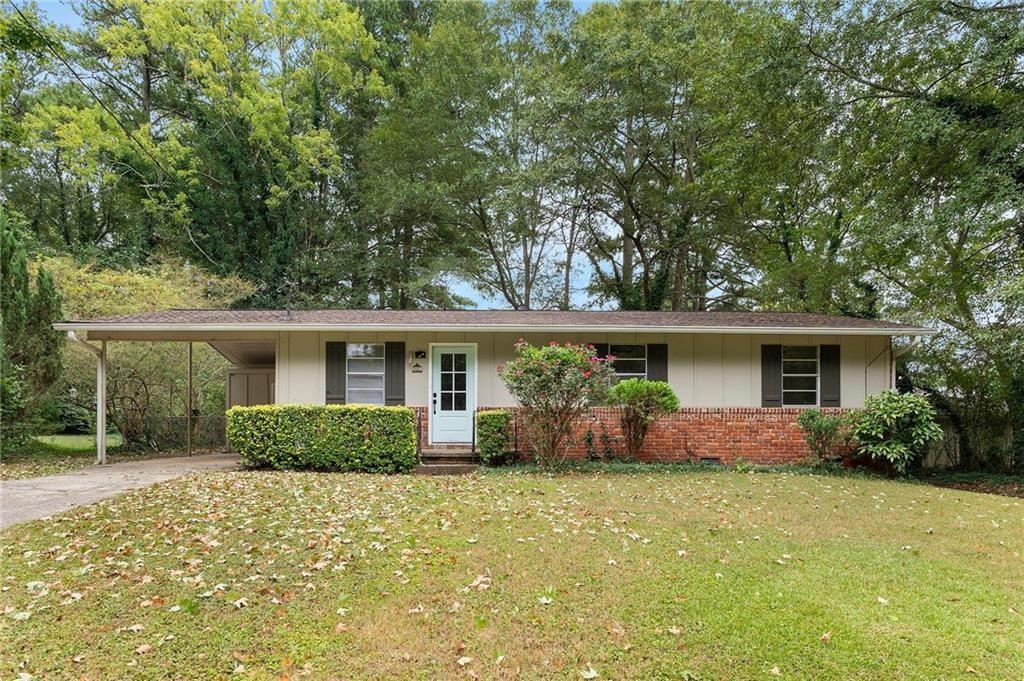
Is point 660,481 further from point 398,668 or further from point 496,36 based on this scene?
point 496,36

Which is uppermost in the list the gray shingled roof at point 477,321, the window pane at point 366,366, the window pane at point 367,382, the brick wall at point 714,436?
the gray shingled roof at point 477,321

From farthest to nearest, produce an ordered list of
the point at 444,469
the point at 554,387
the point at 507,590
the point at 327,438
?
the point at 444,469, the point at 327,438, the point at 554,387, the point at 507,590

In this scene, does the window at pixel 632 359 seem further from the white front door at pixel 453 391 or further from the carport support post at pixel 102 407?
the carport support post at pixel 102 407

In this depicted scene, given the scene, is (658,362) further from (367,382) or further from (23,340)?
(23,340)

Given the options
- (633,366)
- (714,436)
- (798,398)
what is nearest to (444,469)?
(633,366)

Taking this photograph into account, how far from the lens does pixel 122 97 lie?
67.2ft

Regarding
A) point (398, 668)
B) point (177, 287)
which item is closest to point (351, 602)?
point (398, 668)

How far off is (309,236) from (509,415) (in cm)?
1376

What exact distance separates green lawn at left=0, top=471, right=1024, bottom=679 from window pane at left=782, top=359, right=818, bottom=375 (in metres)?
4.52

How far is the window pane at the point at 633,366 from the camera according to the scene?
35.6 feet

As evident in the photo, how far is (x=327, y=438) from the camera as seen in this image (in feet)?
29.8

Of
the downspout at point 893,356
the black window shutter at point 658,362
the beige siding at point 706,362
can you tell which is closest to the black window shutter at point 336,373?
the beige siding at point 706,362

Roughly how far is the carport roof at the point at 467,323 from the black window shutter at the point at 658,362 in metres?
0.50

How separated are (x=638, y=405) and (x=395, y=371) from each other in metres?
4.57
